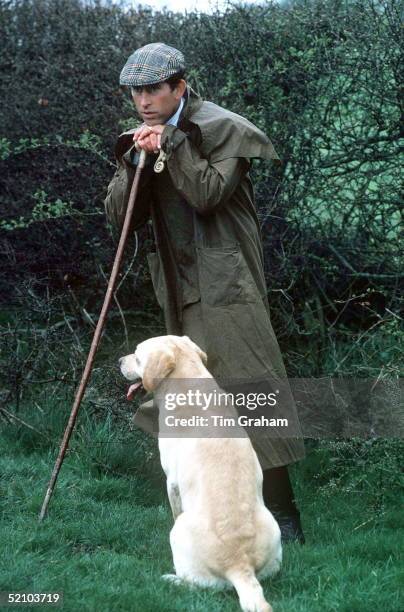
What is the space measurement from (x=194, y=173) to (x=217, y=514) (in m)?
1.66

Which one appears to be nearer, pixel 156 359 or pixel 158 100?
pixel 156 359

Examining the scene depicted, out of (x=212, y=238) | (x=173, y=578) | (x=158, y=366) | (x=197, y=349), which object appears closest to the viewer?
(x=173, y=578)

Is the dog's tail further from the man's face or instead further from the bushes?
the bushes

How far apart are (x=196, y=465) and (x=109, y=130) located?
3.64 meters

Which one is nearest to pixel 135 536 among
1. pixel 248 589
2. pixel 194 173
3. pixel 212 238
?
pixel 248 589

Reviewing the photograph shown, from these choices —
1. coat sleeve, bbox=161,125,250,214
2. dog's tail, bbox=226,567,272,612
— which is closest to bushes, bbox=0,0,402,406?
coat sleeve, bbox=161,125,250,214

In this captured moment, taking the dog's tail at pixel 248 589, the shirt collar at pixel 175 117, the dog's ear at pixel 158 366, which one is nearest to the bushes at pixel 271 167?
the shirt collar at pixel 175 117

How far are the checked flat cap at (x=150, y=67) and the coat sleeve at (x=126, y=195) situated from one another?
430 mm

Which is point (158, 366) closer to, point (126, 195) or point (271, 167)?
point (126, 195)

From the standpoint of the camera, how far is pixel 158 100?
5.16m

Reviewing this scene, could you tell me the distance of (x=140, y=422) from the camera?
17.2 ft

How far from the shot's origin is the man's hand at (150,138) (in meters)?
5.08

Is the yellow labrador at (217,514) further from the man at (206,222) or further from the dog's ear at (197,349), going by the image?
the man at (206,222)

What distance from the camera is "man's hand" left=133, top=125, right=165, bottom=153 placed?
508cm
